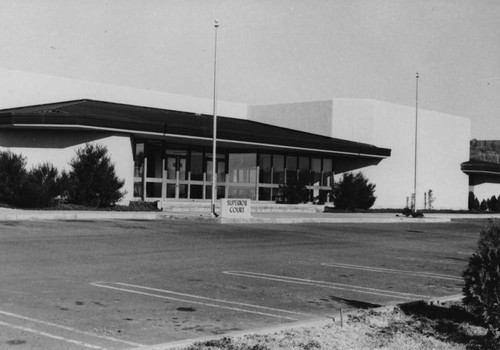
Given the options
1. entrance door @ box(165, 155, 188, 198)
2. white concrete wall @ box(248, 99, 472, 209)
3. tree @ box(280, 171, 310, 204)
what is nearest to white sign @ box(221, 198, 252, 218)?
Result: entrance door @ box(165, 155, 188, 198)

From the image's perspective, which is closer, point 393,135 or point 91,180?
point 91,180

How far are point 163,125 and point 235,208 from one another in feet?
20.7

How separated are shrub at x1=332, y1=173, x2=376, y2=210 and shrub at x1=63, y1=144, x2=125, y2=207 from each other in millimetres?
15777

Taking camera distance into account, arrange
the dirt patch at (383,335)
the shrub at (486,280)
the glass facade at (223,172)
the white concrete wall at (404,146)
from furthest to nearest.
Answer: the white concrete wall at (404,146) → the glass facade at (223,172) → the shrub at (486,280) → the dirt patch at (383,335)

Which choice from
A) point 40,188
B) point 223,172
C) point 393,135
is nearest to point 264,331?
point 40,188

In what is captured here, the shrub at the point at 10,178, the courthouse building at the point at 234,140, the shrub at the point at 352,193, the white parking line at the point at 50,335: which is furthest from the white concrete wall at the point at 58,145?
the white parking line at the point at 50,335

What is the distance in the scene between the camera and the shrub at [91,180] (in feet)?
94.6

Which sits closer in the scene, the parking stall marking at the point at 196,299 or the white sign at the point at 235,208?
the parking stall marking at the point at 196,299

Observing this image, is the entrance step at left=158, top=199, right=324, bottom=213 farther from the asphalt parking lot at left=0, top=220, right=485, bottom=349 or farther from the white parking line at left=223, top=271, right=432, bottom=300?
the white parking line at left=223, top=271, right=432, bottom=300

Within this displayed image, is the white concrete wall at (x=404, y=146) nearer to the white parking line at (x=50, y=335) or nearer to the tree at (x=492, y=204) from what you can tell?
the tree at (x=492, y=204)

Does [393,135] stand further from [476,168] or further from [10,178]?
[10,178]

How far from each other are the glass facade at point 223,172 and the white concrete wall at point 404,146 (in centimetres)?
332

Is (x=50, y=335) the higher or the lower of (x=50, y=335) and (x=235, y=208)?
the lower

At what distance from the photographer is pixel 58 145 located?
97.5ft
